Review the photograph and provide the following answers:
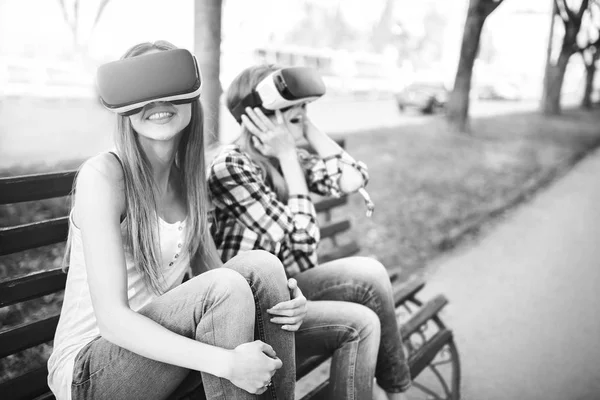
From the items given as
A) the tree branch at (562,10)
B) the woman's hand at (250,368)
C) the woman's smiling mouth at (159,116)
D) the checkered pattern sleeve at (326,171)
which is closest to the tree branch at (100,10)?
the checkered pattern sleeve at (326,171)

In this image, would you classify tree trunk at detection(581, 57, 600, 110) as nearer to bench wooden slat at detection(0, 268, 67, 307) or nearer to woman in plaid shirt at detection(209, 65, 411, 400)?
woman in plaid shirt at detection(209, 65, 411, 400)

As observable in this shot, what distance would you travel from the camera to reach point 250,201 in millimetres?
1937

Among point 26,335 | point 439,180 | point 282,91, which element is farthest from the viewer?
point 439,180

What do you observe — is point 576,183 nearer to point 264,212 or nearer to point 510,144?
point 510,144

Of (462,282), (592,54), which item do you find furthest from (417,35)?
(462,282)

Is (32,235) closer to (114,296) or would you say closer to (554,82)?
(114,296)

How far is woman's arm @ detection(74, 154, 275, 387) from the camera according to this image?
4.49 ft

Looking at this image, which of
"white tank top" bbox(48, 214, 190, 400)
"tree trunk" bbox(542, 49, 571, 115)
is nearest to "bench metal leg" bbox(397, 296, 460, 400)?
"white tank top" bbox(48, 214, 190, 400)

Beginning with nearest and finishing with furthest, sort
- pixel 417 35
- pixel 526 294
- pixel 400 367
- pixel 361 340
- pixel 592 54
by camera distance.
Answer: pixel 361 340 < pixel 400 367 < pixel 526 294 < pixel 592 54 < pixel 417 35

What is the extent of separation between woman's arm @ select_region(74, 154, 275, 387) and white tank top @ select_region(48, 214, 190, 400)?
13cm

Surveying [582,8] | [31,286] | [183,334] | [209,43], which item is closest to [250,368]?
[183,334]

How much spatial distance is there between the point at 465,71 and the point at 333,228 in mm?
7633

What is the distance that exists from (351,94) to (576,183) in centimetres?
1538

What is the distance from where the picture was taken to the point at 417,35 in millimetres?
Result: 52531
